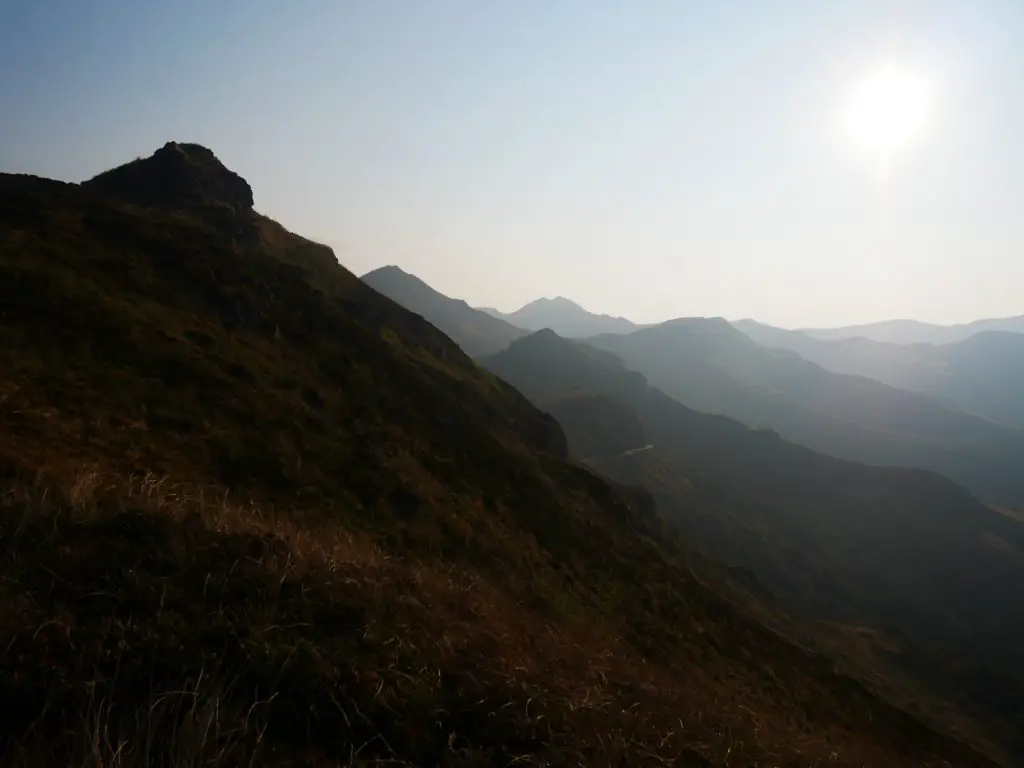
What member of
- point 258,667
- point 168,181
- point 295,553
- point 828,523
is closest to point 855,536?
point 828,523

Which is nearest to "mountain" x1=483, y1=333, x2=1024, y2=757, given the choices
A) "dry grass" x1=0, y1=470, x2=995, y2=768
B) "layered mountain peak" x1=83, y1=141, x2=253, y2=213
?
"layered mountain peak" x1=83, y1=141, x2=253, y2=213

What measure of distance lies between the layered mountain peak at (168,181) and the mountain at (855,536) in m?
69.8

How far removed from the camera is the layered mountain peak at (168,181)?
44969mm

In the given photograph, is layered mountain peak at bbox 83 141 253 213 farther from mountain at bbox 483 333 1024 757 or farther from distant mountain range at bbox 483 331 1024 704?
distant mountain range at bbox 483 331 1024 704

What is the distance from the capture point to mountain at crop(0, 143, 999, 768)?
5066mm

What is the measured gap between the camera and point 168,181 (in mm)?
46312

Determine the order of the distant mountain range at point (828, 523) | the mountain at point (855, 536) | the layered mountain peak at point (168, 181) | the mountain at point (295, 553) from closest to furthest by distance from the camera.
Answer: the mountain at point (295, 553)
the layered mountain peak at point (168, 181)
the mountain at point (855, 536)
the distant mountain range at point (828, 523)

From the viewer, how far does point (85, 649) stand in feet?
16.0

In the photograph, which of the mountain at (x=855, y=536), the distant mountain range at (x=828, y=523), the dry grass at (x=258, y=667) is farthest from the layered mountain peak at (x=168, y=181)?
the distant mountain range at (x=828, y=523)

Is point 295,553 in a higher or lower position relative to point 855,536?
higher

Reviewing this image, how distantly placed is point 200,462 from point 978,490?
237m

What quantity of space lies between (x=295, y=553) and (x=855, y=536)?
5420 inches

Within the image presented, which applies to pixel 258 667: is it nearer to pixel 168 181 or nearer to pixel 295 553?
pixel 295 553

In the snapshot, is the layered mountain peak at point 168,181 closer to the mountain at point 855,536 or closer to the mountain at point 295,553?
the mountain at point 295,553
